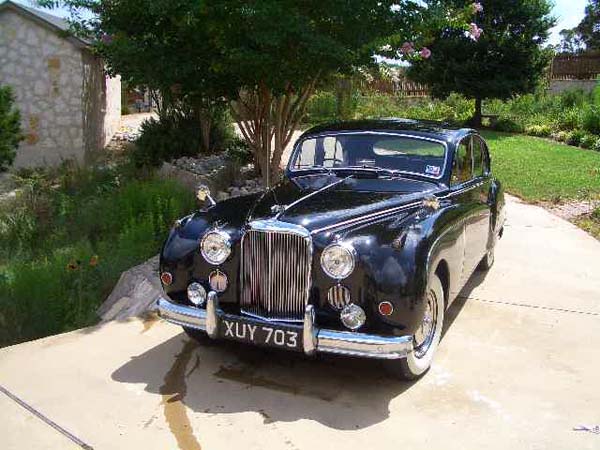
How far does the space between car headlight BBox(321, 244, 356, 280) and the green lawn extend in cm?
748

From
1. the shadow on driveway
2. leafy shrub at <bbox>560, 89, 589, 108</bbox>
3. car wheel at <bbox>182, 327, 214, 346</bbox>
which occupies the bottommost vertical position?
the shadow on driveway

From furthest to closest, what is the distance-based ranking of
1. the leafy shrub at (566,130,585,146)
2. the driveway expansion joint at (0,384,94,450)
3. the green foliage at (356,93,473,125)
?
the green foliage at (356,93,473,125) < the leafy shrub at (566,130,585,146) < the driveway expansion joint at (0,384,94,450)

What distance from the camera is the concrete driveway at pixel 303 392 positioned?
10.7 ft

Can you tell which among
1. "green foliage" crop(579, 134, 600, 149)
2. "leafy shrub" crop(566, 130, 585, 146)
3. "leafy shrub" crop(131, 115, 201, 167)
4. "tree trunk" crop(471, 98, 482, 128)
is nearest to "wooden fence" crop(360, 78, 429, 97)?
"tree trunk" crop(471, 98, 482, 128)

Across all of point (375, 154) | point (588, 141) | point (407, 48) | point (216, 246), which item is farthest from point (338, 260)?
point (588, 141)

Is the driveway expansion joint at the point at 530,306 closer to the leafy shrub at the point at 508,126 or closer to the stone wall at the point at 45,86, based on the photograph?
the stone wall at the point at 45,86

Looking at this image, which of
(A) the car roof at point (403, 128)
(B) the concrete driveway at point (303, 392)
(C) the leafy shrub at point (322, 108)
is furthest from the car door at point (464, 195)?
(C) the leafy shrub at point (322, 108)

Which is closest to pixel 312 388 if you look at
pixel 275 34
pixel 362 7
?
pixel 275 34

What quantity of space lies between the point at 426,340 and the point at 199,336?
1.54 m

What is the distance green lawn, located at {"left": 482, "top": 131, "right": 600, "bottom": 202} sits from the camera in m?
10.5

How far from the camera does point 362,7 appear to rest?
6.81 m

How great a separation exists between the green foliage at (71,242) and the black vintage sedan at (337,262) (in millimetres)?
1877

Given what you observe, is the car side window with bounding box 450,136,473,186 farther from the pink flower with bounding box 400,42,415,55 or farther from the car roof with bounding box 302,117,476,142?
the pink flower with bounding box 400,42,415,55

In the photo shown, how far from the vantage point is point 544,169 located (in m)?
12.6
